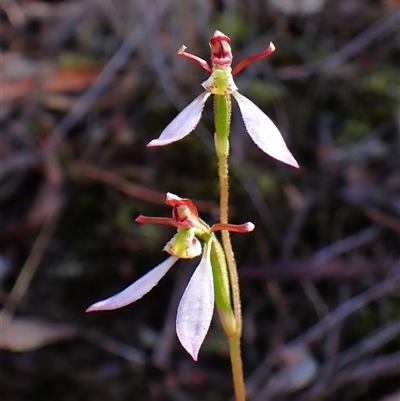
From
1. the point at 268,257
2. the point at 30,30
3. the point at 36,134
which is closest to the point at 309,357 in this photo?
the point at 268,257

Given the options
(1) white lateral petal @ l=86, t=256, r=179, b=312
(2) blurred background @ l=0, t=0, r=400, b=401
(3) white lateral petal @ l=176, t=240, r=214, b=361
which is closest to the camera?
(3) white lateral petal @ l=176, t=240, r=214, b=361

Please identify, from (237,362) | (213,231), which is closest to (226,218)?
(213,231)

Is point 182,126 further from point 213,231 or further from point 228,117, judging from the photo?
point 213,231

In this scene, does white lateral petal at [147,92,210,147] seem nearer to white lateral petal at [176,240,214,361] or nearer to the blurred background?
white lateral petal at [176,240,214,361]

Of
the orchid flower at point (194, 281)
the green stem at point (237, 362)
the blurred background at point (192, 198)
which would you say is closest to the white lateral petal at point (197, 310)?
the orchid flower at point (194, 281)

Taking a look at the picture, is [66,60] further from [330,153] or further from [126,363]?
[126,363]

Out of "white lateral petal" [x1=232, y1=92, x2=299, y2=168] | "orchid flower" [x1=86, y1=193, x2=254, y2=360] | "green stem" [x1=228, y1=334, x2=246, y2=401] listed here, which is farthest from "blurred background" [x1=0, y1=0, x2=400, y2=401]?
"white lateral petal" [x1=232, y1=92, x2=299, y2=168]
